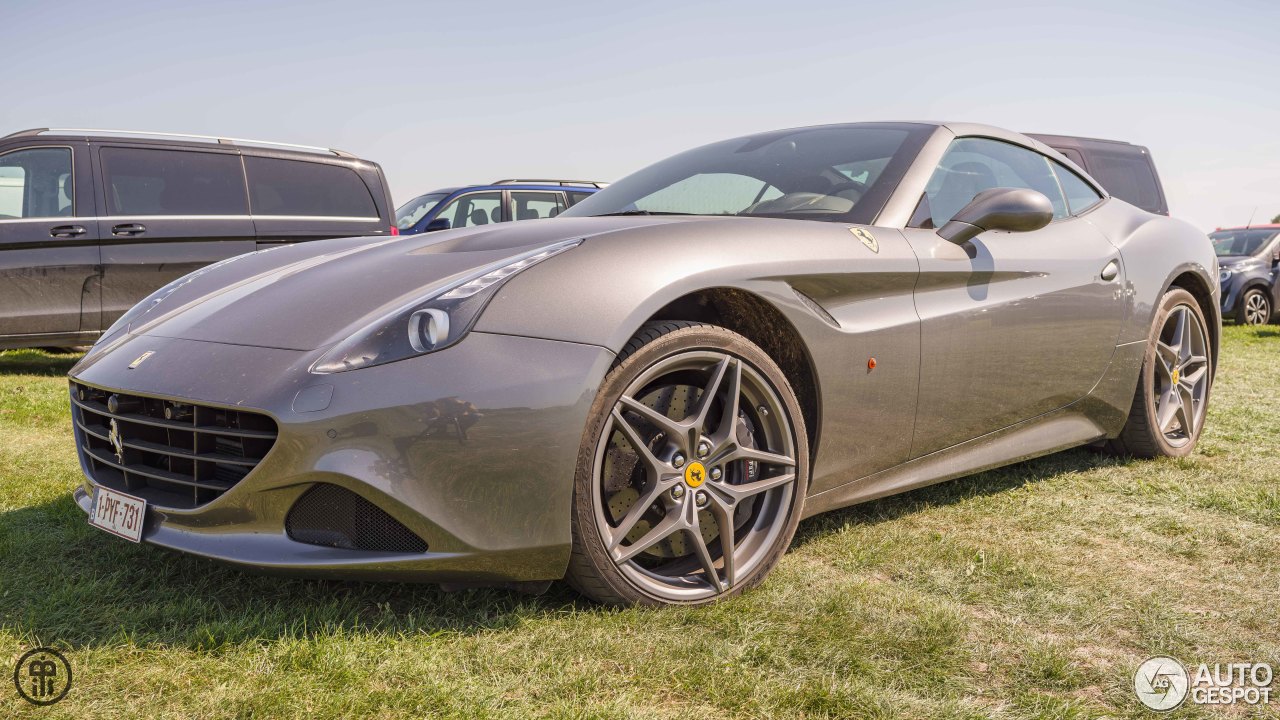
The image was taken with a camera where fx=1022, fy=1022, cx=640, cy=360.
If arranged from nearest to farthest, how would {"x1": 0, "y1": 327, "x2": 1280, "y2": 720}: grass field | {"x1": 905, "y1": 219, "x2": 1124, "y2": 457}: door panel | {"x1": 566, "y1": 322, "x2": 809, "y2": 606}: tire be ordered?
{"x1": 0, "y1": 327, "x2": 1280, "y2": 720}: grass field → {"x1": 566, "y1": 322, "x2": 809, "y2": 606}: tire → {"x1": 905, "y1": 219, "x2": 1124, "y2": 457}: door panel

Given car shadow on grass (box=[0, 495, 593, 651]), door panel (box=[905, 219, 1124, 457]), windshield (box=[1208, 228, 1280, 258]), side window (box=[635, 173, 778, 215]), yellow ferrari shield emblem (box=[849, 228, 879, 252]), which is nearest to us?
car shadow on grass (box=[0, 495, 593, 651])

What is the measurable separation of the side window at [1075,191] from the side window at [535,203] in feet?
24.5

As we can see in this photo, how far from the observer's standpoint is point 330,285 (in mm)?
2645

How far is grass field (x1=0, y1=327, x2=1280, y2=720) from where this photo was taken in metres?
2.04

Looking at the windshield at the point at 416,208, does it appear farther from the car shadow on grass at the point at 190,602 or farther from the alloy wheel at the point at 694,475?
the alloy wheel at the point at 694,475

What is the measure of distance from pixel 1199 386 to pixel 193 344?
4168mm

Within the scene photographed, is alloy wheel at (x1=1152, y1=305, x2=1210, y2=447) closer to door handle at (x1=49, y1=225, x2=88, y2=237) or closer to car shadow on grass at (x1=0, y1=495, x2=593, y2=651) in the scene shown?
car shadow on grass at (x1=0, y1=495, x2=593, y2=651)

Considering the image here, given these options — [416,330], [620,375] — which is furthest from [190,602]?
[620,375]

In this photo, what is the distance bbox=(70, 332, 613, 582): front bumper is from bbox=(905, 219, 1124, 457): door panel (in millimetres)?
1283

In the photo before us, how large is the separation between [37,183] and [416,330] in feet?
20.0

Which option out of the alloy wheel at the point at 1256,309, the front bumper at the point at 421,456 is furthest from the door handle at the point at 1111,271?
the alloy wheel at the point at 1256,309

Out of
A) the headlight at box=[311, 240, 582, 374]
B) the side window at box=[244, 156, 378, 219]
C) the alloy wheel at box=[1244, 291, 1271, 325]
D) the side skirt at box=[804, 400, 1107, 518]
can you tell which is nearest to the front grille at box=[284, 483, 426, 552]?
the headlight at box=[311, 240, 582, 374]

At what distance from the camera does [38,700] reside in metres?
1.97

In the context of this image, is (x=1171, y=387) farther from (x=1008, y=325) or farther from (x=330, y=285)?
(x=330, y=285)
